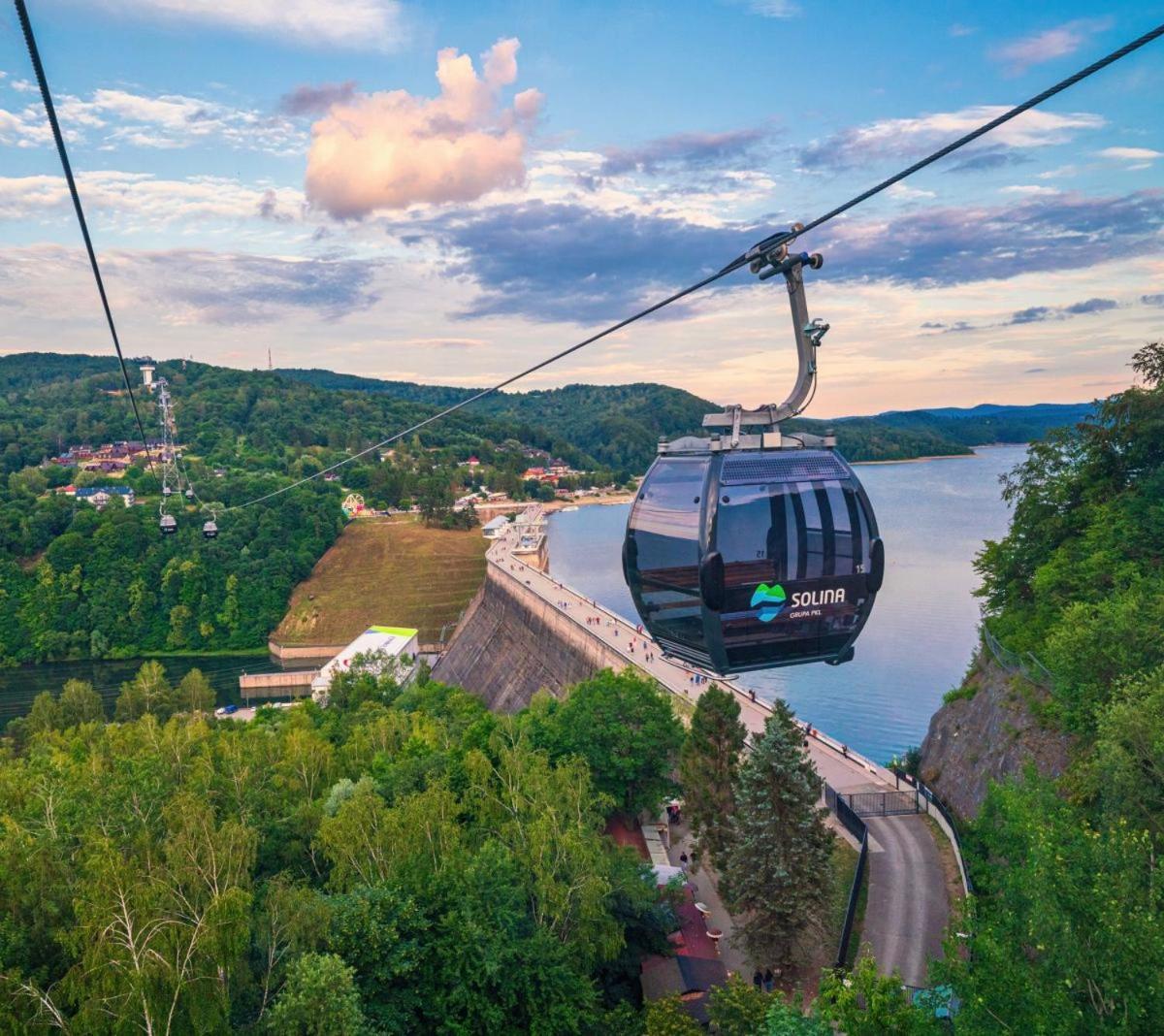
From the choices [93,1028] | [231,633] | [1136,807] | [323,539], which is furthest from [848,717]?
[323,539]

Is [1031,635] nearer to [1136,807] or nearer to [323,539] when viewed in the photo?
[1136,807]

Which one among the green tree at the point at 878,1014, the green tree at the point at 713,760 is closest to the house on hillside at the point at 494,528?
the green tree at the point at 713,760

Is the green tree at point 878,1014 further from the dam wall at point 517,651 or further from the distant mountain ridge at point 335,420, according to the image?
the distant mountain ridge at point 335,420

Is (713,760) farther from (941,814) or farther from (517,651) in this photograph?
(517,651)

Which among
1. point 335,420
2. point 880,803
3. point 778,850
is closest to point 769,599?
point 778,850

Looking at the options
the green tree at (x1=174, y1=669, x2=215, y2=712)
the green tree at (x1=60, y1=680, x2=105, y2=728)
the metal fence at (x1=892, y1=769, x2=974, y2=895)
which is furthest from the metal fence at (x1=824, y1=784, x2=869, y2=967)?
the green tree at (x1=60, y1=680, x2=105, y2=728)
